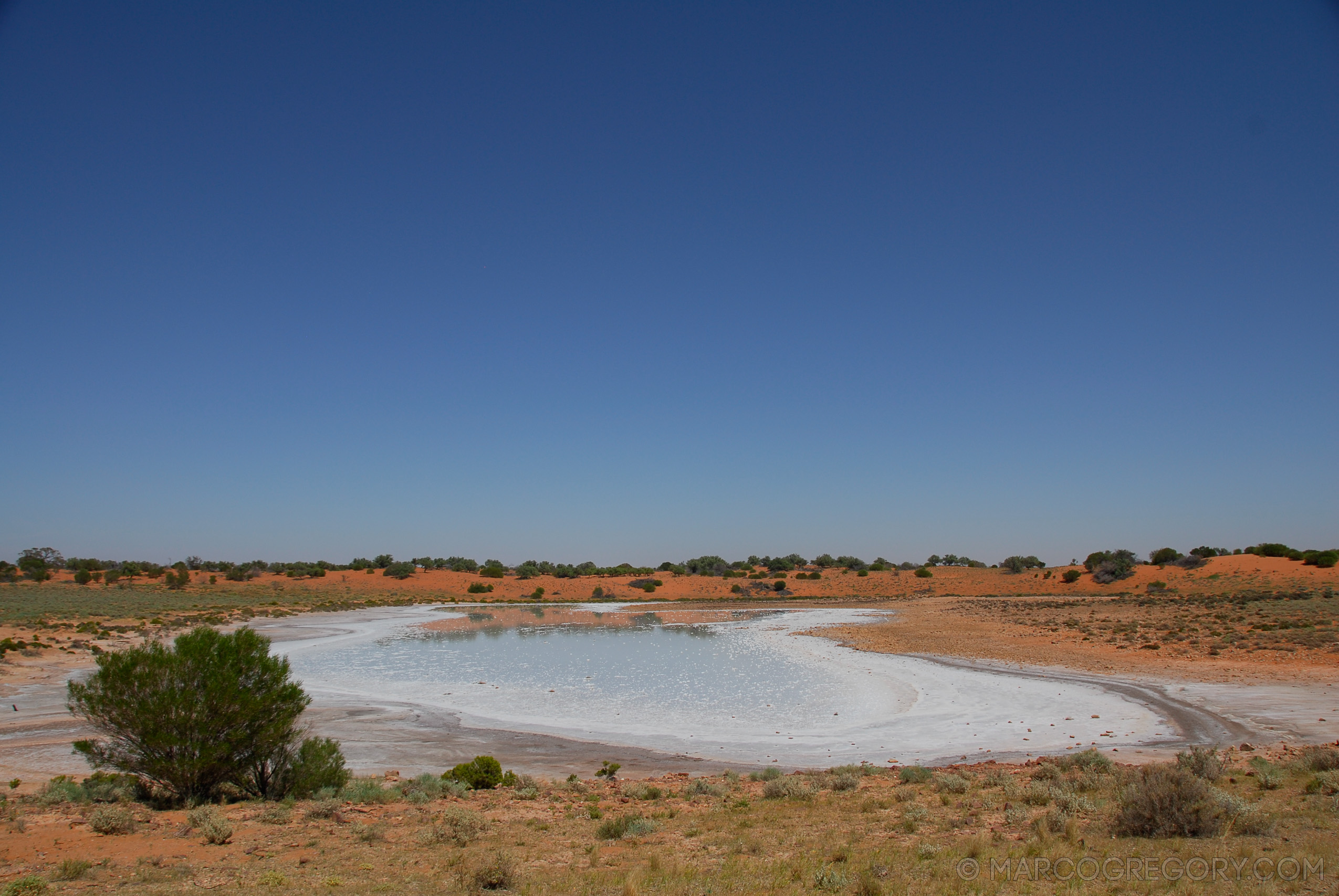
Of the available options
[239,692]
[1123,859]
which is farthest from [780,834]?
[239,692]

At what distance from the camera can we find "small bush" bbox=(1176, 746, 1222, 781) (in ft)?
33.9

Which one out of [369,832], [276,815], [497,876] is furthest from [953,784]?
[276,815]

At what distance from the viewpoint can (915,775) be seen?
1187 centimetres

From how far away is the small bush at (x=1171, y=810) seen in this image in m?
7.69

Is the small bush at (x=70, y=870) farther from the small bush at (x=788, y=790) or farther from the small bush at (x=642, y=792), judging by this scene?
the small bush at (x=788, y=790)

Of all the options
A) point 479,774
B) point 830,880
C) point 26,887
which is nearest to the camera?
point 26,887

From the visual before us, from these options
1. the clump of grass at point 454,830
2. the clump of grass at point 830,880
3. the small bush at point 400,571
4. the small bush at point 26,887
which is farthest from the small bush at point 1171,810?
the small bush at point 400,571

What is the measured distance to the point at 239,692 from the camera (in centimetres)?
1077

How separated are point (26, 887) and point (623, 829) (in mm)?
6070

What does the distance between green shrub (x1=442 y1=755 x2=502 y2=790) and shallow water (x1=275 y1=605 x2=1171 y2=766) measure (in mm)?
4314

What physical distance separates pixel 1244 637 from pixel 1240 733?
17422mm

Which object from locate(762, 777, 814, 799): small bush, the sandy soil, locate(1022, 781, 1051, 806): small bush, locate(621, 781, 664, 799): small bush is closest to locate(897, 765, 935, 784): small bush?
the sandy soil

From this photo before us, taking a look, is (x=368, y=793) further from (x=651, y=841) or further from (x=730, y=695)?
(x=730, y=695)

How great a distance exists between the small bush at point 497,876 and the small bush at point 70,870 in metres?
4.05
